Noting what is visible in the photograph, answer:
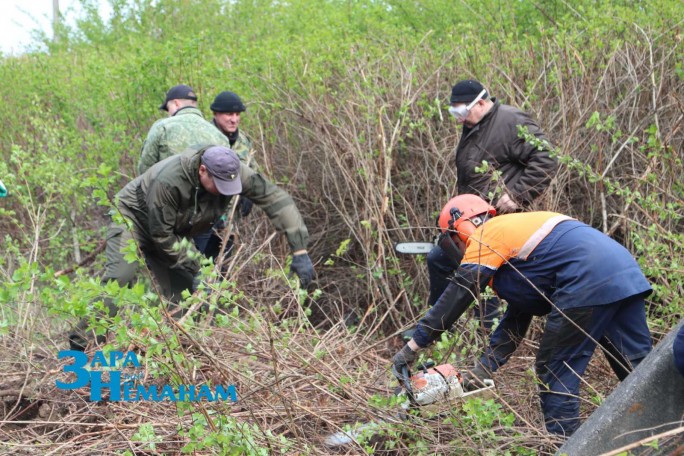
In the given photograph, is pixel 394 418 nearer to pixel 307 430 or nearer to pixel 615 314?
pixel 307 430

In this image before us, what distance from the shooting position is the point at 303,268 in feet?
18.1

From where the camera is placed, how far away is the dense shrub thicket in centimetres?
539

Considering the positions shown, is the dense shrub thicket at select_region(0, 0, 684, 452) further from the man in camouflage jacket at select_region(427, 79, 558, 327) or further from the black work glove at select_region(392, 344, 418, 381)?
the black work glove at select_region(392, 344, 418, 381)

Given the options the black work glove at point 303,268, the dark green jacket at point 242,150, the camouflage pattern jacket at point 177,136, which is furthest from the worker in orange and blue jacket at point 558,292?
the dark green jacket at point 242,150

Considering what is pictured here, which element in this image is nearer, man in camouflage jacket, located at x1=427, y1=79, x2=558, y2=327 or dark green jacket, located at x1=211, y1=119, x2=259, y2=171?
man in camouflage jacket, located at x1=427, y1=79, x2=558, y2=327

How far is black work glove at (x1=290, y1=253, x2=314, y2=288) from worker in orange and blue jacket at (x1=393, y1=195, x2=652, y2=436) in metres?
1.80

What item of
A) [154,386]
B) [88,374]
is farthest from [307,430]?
[88,374]

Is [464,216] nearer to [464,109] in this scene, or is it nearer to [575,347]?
[575,347]

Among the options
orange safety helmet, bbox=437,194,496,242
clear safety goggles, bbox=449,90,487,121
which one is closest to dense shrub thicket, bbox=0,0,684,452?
clear safety goggles, bbox=449,90,487,121

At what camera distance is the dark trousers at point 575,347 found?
3.58 m

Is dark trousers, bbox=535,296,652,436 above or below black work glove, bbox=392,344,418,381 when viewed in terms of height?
below

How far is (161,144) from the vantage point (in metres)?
5.98

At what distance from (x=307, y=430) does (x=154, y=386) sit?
2.54ft

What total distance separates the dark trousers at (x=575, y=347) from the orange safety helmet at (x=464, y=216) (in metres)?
0.55
